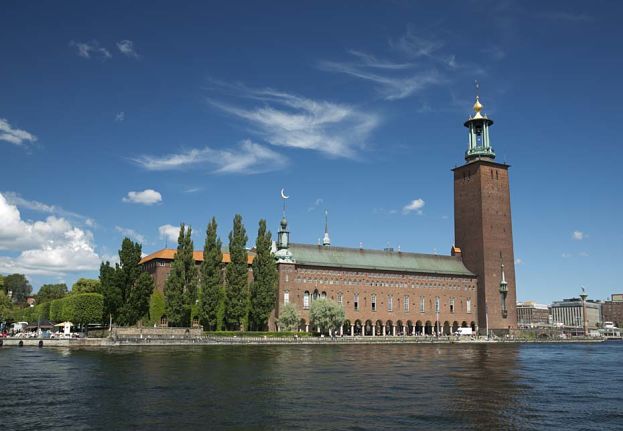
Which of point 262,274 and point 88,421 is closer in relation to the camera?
point 88,421

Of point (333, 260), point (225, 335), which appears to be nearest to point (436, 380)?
point (225, 335)

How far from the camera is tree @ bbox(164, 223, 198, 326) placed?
75625 mm

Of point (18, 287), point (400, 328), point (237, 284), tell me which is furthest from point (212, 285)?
point (18, 287)

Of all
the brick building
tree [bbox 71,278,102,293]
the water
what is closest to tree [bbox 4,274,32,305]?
tree [bbox 71,278,102,293]

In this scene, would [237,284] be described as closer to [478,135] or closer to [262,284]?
[262,284]

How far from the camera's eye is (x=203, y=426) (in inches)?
931

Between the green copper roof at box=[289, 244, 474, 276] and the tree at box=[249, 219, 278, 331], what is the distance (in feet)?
43.4

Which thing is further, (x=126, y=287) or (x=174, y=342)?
(x=126, y=287)

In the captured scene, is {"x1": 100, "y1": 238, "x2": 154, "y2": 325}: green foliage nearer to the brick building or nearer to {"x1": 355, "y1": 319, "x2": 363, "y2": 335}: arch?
the brick building

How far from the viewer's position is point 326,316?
3514 inches

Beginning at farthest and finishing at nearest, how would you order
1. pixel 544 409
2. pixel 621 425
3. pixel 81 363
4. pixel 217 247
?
pixel 217 247 < pixel 81 363 < pixel 544 409 < pixel 621 425

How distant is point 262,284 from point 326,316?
1200 cm

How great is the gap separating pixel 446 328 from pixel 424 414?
3400 inches

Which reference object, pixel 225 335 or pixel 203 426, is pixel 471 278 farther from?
pixel 203 426
